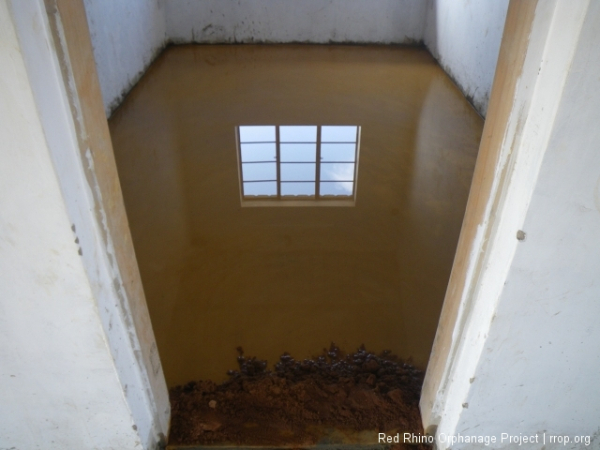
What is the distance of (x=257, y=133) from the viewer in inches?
170

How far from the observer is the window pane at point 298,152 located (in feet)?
13.4

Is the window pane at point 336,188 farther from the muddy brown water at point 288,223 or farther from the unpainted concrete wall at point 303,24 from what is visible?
the unpainted concrete wall at point 303,24

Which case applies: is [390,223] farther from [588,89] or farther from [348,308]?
[588,89]

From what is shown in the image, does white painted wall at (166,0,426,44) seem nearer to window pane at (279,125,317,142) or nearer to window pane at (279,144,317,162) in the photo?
window pane at (279,125,317,142)

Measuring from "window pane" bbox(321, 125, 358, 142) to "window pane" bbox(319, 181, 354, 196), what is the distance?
781 millimetres

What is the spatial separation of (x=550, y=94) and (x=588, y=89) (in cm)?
6

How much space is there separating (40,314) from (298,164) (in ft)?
10.1

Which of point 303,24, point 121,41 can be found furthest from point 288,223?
point 303,24

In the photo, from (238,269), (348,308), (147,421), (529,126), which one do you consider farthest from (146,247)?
(529,126)

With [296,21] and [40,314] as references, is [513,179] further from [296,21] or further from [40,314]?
[296,21]

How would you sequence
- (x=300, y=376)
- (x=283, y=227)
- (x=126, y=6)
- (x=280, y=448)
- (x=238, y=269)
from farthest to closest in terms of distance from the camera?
(x=126, y=6) < (x=283, y=227) < (x=238, y=269) < (x=300, y=376) < (x=280, y=448)

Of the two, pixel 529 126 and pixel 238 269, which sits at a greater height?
pixel 529 126

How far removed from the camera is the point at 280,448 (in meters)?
1.52

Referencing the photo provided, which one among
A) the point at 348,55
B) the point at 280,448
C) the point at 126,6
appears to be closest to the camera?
the point at 280,448
